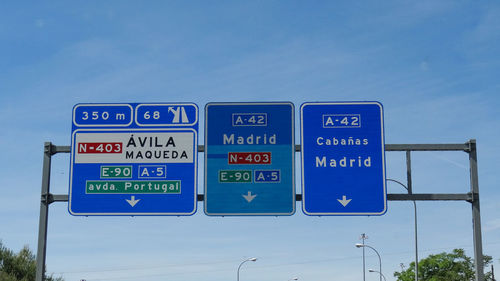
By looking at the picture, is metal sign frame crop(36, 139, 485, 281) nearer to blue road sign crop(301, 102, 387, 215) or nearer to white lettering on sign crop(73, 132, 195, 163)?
white lettering on sign crop(73, 132, 195, 163)

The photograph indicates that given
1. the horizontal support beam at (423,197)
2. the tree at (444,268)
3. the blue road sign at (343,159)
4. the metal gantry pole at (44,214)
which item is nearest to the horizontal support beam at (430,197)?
the horizontal support beam at (423,197)

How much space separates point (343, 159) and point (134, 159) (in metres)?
5.14

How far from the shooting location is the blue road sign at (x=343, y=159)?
15750 millimetres

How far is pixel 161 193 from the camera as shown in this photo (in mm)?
16266

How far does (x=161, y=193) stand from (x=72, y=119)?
3.26 m

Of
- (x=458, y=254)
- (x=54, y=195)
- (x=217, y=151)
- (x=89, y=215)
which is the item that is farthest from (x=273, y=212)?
(x=458, y=254)

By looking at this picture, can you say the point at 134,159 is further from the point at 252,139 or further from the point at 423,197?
the point at 423,197

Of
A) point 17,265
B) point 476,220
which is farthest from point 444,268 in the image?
point 476,220

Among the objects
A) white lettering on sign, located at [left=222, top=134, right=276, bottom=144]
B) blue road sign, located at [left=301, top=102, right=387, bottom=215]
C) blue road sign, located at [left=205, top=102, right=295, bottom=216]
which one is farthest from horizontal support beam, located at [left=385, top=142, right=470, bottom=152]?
white lettering on sign, located at [left=222, top=134, right=276, bottom=144]

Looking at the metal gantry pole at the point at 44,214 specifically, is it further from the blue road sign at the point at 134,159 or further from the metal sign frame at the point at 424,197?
the blue road sign at the point at 134,159

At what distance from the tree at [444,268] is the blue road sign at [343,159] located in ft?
247

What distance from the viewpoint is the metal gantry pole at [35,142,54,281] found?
1705 cm

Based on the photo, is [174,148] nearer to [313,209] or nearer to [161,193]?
[161,193]

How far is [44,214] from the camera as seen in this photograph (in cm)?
1731
